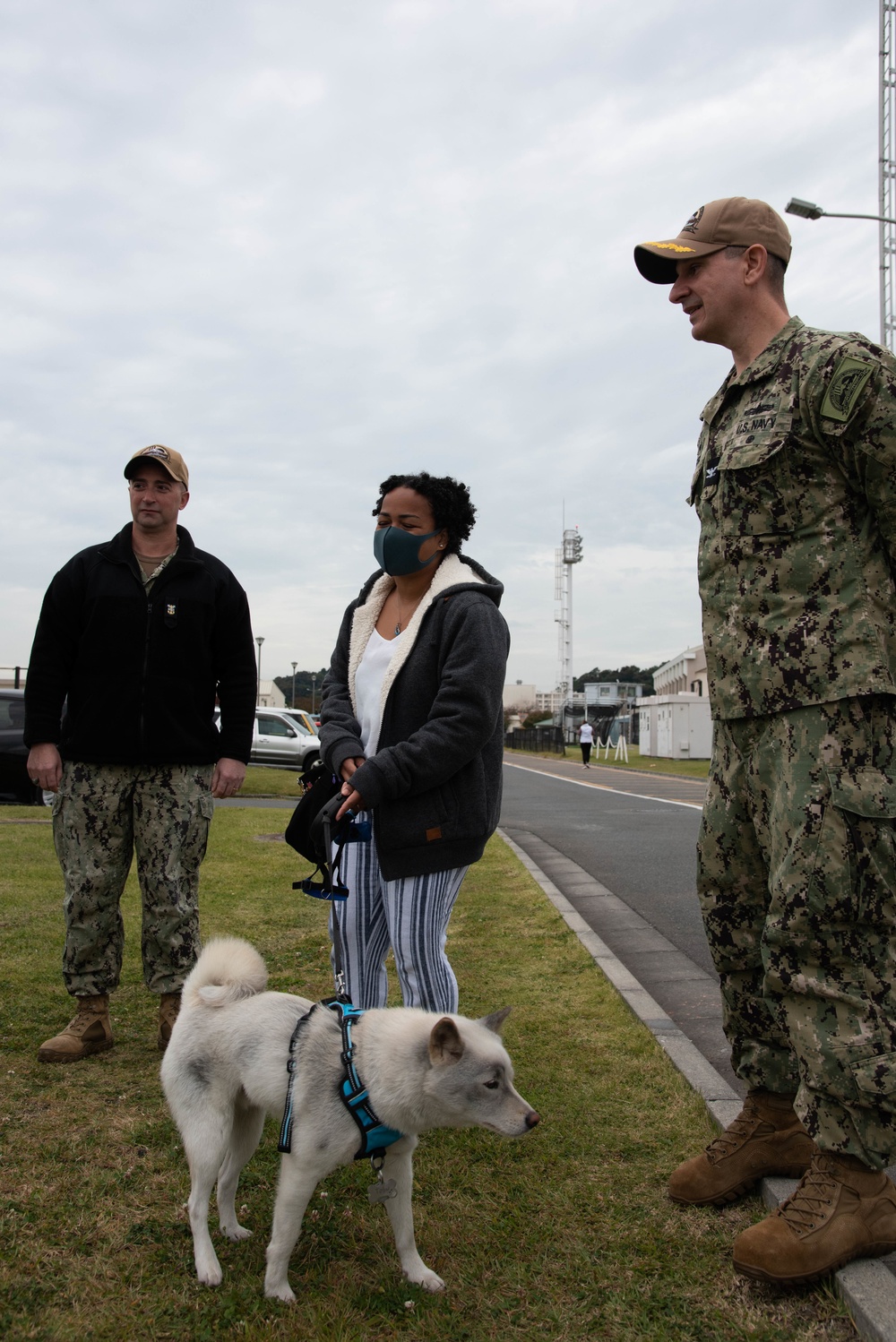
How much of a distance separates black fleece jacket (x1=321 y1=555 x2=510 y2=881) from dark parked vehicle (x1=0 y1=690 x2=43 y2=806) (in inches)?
480

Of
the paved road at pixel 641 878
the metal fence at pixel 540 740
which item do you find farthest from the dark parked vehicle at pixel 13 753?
the metal fence at pixel 540 740

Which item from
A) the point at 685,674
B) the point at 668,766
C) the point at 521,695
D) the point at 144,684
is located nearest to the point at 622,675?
the point at 521,695

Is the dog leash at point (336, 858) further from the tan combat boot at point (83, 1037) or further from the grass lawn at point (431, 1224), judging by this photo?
the tan combat boot at point (83, 1037)

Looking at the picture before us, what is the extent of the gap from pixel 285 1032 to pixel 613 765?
39914 mm

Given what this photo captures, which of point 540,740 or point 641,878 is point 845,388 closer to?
point 641,878

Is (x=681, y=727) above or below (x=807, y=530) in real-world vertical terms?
below

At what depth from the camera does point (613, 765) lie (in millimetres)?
41781

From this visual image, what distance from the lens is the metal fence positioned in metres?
64.7

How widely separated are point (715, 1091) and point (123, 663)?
117 inches

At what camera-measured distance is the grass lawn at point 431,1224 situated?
2.42 meters

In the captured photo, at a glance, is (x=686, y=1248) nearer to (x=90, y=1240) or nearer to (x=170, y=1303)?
(x=170, y=1303)

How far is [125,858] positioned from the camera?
4.26 meters

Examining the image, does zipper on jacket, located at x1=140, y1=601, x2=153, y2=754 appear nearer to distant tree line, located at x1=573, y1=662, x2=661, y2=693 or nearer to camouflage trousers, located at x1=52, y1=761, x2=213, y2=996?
camouflage trousers, located at x1=52, y1=761, x2=213, y2=996

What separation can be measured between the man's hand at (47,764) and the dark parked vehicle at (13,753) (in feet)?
34.8
